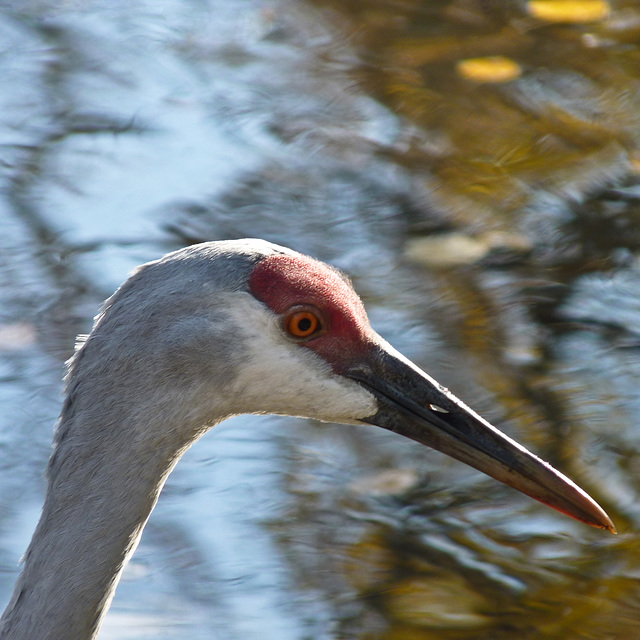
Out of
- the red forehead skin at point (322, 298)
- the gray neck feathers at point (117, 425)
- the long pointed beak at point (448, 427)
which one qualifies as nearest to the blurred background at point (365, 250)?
the long pointed beak at point (448, 427)

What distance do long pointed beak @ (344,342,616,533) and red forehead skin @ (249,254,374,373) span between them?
54 mm

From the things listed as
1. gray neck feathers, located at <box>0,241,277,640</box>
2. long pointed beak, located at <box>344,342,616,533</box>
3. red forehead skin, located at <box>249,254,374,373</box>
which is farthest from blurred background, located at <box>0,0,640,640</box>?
red forehead skin, located at <box>249,254,374,373</box>

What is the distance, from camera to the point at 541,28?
6.98 metres

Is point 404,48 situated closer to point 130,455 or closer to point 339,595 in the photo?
point 339,595

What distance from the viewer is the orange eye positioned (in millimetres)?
2549

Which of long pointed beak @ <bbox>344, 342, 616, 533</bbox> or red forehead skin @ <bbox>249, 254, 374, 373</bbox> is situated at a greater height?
red forehead skin @ <bbox>249, 254, 374, 373</bbox>

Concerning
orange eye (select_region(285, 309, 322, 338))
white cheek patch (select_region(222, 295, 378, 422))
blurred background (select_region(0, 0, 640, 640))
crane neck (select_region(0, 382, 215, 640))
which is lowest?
blurred background (select_region(0, 0, 640, 640))

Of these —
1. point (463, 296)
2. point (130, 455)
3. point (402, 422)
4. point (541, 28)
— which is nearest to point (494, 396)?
point (463, 296)

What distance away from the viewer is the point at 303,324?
2.57 m

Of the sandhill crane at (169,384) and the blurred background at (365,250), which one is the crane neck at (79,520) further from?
the blurred background at (365,250)

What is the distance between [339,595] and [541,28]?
470 cm

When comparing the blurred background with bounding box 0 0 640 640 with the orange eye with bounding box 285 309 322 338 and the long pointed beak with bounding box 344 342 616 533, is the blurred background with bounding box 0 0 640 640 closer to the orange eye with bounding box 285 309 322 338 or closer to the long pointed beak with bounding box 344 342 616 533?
the long pointed beak with bounding box 344 342 616 533

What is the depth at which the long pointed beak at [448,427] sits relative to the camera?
2.66 m

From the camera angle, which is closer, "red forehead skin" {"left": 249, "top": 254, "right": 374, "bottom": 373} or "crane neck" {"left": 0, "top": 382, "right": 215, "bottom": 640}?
"crane neck" {"left": 0, "top": 382, "right": 215, "bottom": 640}
